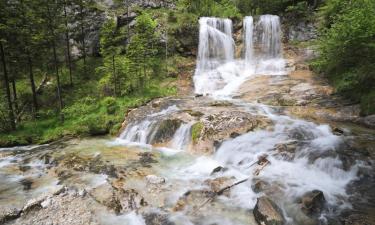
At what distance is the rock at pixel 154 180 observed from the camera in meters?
9.10

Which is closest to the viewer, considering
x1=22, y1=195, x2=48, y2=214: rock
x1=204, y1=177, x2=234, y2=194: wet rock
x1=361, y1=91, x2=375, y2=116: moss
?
x1=22, y1=195, x2=48, y2=214: rock

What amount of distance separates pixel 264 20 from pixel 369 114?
16.2 m

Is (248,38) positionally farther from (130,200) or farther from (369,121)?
(130,200)

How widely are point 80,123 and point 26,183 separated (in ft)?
21.8

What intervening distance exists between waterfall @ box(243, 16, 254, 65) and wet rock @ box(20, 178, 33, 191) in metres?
20.4

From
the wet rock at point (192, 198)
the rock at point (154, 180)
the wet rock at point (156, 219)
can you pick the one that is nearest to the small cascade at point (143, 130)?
the rock at point (154, 180)

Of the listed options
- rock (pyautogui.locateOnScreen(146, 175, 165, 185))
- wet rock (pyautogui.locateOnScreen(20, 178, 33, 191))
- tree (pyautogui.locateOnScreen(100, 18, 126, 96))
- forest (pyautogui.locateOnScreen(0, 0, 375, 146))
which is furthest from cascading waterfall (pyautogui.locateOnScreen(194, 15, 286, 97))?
wet rock (pyautogui.locateOnScreen(20, 178, 33, 191))

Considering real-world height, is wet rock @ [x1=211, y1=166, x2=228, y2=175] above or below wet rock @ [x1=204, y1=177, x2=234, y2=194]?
above

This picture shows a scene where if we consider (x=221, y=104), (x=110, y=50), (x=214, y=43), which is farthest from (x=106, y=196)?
(x=214, y=43)

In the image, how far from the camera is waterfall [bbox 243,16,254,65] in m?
26.2

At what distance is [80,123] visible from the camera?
16.1 meters

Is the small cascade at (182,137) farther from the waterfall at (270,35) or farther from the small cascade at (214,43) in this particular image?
the waterfall at (270,35)

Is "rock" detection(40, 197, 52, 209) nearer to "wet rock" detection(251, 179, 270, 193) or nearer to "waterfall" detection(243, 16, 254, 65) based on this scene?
"wet rock" detection(251, 179, 270, 193)

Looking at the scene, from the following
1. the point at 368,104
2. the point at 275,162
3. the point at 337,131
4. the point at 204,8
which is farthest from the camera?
the point at 204,8
